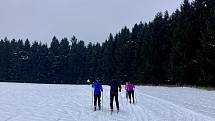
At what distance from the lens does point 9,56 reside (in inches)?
5094

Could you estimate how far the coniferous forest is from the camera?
183 ft

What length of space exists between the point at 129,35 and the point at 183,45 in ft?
142

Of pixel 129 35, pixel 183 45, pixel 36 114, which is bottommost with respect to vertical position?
pixel 36 114

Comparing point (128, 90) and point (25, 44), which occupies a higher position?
point (25, 44)

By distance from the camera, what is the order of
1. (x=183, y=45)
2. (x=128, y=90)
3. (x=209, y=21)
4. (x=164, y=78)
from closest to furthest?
1. (x=128, y=90)
2. (x=209, y=21)
3. (x=183, y=45)
4. (x=164, y=78)

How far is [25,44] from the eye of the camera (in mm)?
141500

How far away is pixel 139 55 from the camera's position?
86.8m

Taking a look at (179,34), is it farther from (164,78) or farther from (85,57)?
(85,57)

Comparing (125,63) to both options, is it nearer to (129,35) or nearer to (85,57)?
(129,35)

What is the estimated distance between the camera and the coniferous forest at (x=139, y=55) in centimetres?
5588

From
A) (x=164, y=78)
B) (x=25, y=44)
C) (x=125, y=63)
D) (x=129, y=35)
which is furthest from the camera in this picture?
(x=25, y=44)

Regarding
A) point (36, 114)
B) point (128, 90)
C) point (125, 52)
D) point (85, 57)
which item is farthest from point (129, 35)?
point (36, 114)

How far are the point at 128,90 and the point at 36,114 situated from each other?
11600 mm

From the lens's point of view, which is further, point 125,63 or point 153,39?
point 125,63
